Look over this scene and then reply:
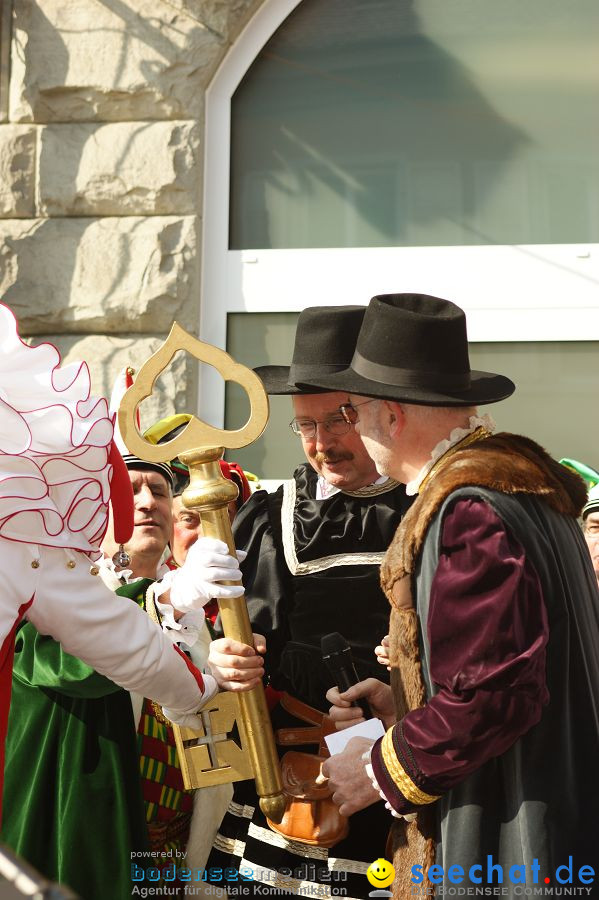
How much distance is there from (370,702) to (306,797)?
30cm

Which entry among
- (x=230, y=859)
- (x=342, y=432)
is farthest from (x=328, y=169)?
(x=230, y=859)

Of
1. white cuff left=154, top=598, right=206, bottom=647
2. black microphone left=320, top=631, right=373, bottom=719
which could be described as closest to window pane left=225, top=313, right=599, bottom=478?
white cuff left=154, top=598, right=206, bottom=647

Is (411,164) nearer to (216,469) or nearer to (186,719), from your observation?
(216,469)

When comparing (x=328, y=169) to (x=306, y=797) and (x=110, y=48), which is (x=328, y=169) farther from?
(x=306, y=797)

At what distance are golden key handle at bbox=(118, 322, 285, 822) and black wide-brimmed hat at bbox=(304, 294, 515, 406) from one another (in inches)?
10.3

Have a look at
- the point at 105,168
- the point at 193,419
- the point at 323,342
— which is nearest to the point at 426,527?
the point at 193,419

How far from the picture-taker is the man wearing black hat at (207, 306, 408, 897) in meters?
→ 2.80

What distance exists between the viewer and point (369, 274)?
4.81 metres

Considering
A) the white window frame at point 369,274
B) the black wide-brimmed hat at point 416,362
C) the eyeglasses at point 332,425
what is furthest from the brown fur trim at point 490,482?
the white window frame at point 369,274

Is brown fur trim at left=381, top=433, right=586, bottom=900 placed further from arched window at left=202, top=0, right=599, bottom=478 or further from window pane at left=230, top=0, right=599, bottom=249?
window pane at left=230, top=0, right=599, bottom=249

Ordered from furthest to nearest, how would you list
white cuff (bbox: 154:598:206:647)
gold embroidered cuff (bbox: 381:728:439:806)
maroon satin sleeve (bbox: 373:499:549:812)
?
white cuff (bbox: 154:598:206:647) < gold embroidered cuff (bbox: 381:728:439:806) < maroon satin sleeve (bbox: 373:499:549:812)

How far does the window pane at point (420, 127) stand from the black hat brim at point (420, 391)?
247 cm

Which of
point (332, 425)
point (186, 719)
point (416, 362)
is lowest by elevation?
point (186, 719)

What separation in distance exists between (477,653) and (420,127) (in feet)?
11.1
